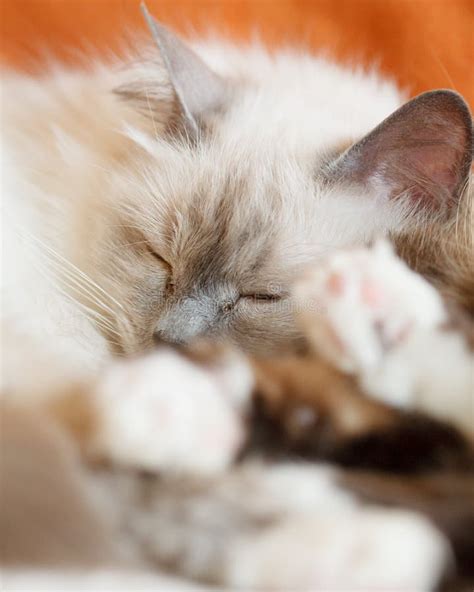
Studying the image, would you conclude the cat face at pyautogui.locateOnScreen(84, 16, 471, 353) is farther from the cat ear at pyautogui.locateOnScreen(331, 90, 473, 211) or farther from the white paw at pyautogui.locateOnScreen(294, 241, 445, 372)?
Answer: the white paw at pyautogui.locateOnScreen(294, 241, 445, 372)

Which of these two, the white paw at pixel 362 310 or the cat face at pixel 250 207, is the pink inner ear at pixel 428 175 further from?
the white paw at pixel 362 310

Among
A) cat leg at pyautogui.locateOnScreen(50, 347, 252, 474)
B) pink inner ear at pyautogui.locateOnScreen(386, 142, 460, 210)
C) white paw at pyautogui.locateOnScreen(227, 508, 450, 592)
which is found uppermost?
pink inner ear at pyautogui.locateOnScreen(386, 142, 460, 210)

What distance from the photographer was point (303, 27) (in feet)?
6.23

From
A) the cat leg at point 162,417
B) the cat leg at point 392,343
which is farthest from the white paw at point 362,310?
the cat leg at point 162,417

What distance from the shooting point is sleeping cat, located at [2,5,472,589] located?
0.62m

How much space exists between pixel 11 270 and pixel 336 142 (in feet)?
2.05

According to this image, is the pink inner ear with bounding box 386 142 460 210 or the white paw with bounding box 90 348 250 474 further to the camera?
the pink inner ear with bounding box 386 142 460 210

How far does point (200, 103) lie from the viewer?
1405mm

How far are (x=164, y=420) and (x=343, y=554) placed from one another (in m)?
0.19

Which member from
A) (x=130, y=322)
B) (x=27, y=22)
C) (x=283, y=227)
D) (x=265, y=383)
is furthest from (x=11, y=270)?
(x=27, y=22)

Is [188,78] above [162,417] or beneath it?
above

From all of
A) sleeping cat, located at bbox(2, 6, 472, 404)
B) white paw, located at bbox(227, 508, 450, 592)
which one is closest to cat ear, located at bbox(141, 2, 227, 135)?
sleeping cat, located at bbox(2, 6, 472, 404)

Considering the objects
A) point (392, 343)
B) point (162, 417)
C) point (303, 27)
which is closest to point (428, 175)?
point (392, 343)

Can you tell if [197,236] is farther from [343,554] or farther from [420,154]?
[343,554]
